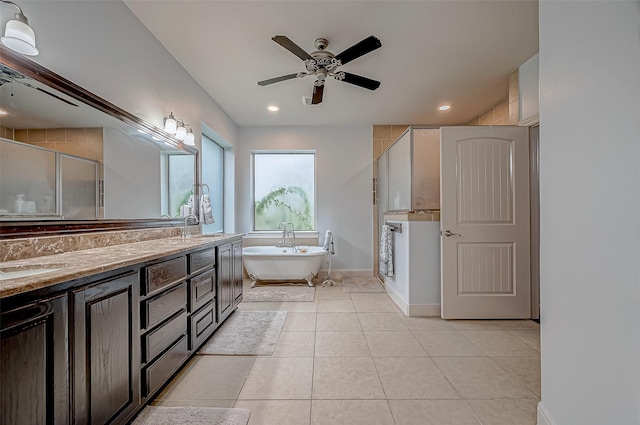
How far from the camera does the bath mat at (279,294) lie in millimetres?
3646

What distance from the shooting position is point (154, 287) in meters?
1.61

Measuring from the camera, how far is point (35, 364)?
95 cm

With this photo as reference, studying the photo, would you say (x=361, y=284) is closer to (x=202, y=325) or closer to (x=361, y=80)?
(x=202, y=325)

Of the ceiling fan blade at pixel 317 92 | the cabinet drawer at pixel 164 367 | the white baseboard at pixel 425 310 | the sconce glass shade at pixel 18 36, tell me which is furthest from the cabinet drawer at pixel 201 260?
the white baseboard at pixel 425 310

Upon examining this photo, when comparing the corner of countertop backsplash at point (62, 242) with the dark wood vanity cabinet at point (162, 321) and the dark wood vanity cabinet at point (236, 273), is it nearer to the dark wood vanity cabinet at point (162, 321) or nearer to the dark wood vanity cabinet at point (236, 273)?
the dark wood vanity cabinet at point (162, 321)

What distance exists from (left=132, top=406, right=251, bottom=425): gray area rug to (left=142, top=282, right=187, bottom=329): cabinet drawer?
45 cm

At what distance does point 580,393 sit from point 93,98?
3.01m

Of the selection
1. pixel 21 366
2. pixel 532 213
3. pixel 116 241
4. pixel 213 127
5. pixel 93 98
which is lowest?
pixel 21 366

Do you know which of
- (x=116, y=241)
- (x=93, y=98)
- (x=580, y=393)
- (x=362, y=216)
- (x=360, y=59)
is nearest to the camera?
(x=580, y=393)

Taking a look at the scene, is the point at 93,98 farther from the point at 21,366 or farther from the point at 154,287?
the point at 21,366

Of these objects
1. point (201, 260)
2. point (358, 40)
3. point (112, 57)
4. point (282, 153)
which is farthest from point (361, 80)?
point (282, 153)

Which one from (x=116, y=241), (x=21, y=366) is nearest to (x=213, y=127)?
(x=116, y=241)

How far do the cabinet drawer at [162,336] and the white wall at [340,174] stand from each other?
3208 millimetres

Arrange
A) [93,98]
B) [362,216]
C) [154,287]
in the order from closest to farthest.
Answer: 1. [154,287]
2. [93,98]
3. [362,216]
